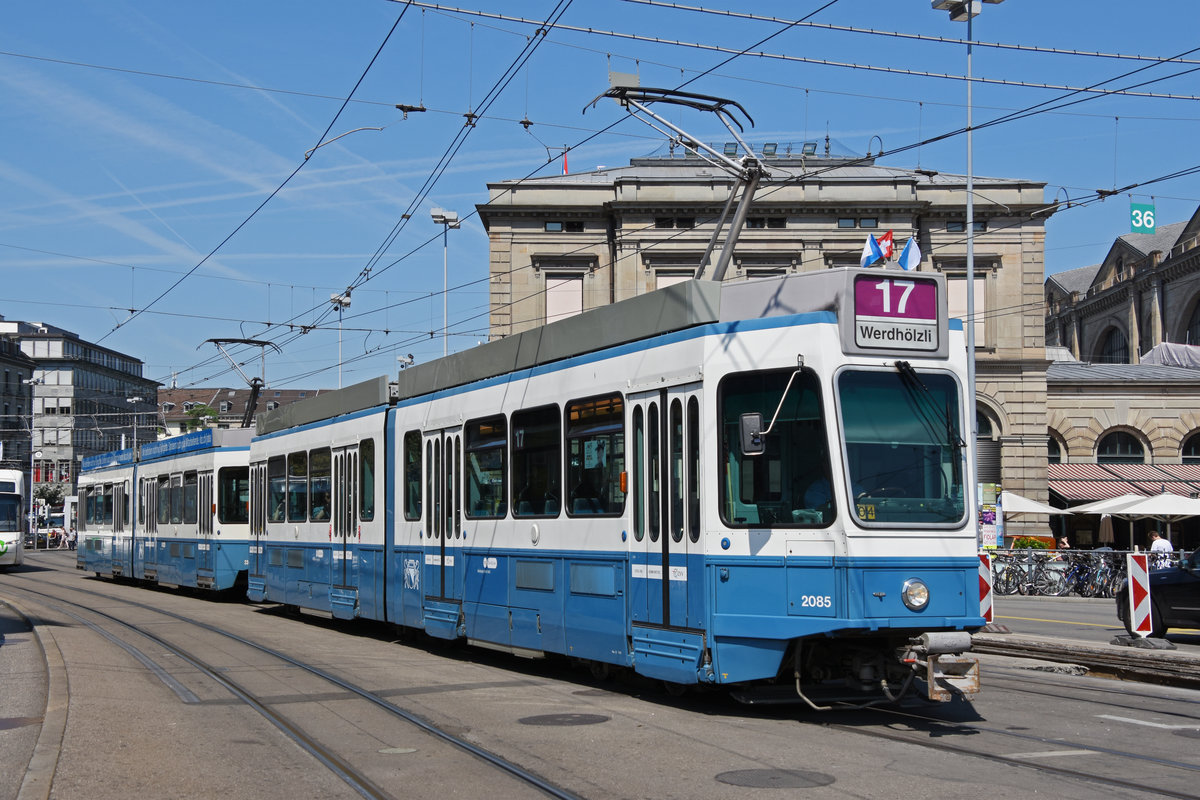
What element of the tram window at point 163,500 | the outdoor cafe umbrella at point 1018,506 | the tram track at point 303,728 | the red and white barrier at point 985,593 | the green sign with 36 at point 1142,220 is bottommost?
the tram track at point 303,728

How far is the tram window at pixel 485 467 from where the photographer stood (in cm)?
1370

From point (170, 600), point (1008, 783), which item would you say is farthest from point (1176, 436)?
point (1008, 783)

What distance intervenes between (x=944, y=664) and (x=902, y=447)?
167 cm

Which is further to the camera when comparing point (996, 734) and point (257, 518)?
point (257, 518)

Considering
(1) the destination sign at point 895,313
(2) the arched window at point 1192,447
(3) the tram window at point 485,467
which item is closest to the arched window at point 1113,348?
(2) the arched window at point 1192,447

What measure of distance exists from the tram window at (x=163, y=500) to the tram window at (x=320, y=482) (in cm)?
1091

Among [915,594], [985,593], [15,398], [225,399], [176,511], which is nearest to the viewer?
[915,594]

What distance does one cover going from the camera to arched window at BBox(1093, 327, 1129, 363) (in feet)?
266

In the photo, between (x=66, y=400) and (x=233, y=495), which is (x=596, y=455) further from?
(x=66, y=400)

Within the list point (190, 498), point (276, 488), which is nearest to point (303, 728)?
point (276, 488)

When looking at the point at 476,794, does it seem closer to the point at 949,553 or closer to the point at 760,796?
the point at 760,796

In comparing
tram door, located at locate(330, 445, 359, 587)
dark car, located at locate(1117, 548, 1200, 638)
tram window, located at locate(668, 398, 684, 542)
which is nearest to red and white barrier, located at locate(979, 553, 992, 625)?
dark car, located at locate(1117, 548, 1200, 638)

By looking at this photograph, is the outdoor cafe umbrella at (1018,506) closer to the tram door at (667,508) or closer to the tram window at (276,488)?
the tram window at (276,488)

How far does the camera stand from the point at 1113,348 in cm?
8325
